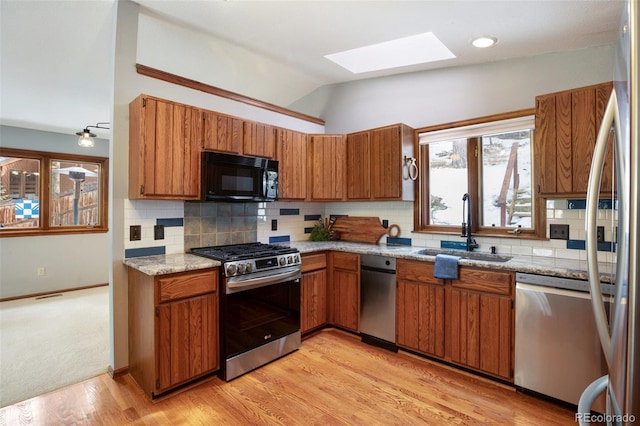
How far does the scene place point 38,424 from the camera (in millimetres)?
1978

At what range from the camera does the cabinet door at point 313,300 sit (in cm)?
317

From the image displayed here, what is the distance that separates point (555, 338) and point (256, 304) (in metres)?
2.16

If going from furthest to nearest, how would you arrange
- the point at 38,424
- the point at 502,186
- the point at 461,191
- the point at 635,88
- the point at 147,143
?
the point at 461,191 → the point at 502,186 → the point at 147,143 → the point at 38,424 → the point at 635,88

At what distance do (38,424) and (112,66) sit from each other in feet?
8.26

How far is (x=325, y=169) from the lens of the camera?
3.73 meters

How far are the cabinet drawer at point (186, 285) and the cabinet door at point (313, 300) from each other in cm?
100

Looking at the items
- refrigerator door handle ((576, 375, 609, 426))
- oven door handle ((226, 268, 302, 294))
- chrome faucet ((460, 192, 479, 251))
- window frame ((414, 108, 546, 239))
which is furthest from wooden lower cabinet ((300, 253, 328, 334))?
refrigerator door handle ((576, 375, 609, 426))

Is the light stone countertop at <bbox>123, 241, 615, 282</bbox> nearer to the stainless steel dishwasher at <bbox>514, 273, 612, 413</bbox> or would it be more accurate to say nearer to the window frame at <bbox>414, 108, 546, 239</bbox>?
the stainless steel dishwasher at <bbox>514, 273, 612, 413</bbox>

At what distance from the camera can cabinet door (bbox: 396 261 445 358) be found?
2.67 metres

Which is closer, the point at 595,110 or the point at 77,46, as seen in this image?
the point at 595,110

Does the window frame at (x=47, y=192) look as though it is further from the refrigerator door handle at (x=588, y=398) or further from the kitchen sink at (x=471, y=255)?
the refrigerator door handle at (x=588, y=398)

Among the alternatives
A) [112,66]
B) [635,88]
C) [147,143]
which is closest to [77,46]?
[112,66]

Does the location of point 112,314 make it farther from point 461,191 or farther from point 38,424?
point 461,191

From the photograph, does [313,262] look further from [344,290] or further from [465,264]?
[465,264]
